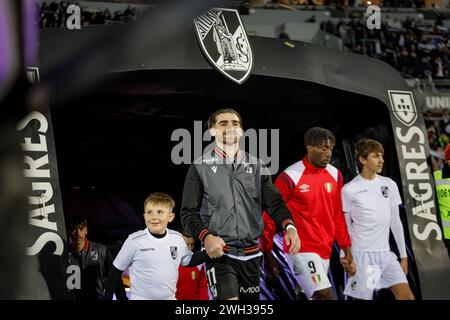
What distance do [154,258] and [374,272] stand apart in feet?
6.10

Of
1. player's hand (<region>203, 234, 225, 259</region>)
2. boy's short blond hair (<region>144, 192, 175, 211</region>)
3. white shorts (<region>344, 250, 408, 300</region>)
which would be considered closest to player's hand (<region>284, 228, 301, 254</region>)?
player's hand (<region>203, 234, 225, 259</region>)

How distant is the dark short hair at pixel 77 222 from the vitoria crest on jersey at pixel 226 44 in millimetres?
1560

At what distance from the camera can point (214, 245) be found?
13.4ft

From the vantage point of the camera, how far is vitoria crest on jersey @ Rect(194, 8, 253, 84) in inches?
182

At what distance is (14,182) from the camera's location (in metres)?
0.75

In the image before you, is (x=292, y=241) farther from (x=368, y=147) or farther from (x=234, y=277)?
(x=368, y=147)

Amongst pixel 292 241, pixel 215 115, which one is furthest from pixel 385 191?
pixel 215 115

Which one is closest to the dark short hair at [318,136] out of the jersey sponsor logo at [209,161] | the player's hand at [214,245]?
the jersey sponsor logo at [209,161]

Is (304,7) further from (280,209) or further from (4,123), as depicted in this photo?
(4,123)

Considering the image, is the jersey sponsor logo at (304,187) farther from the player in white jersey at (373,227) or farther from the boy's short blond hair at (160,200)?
the boy's short blond hair at (160,200)

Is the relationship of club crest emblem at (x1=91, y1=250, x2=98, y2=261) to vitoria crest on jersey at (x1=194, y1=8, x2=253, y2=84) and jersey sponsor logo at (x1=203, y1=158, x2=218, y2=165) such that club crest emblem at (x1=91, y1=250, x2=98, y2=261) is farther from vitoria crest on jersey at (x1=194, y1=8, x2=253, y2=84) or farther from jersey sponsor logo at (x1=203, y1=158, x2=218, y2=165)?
vitoria crest on jersey at (x1=194, y1=8, x2=253, y2=84)

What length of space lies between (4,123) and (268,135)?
4356 mm

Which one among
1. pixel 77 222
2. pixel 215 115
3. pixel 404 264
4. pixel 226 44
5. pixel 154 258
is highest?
pixel 226 44
